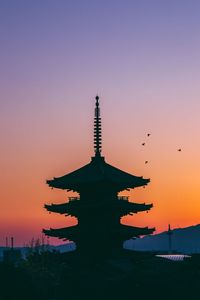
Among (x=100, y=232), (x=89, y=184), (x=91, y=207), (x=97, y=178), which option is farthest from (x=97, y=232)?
(x=97, y=178)

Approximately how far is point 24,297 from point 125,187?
2033 centimetres

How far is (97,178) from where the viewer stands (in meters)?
87.1

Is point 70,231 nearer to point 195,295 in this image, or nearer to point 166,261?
point 166,261

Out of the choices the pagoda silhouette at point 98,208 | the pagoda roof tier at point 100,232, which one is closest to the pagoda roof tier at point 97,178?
the pagoda silhouette at point 98,208

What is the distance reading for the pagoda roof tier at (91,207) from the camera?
8731 centimetres

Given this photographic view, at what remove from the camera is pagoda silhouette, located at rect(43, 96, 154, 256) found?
8750cm

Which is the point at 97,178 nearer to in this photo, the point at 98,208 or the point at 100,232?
the point at 98,208

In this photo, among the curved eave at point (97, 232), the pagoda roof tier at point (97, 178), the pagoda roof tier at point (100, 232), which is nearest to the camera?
the pagoda roof tier at point (97, 178)

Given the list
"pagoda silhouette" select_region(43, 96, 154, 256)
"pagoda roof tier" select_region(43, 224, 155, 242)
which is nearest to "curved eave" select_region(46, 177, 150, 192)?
"pagoda silhouette" select_region(43, 96, 154, 256)

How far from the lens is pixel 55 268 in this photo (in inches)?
3563

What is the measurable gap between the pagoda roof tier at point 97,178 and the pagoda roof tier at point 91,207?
183 cm

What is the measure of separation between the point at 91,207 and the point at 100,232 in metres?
2.85

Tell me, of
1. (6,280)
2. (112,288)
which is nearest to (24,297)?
(6,280)

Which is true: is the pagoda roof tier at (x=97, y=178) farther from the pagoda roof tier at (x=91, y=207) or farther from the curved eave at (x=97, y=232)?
the curved eave at (x=97, y=232)
